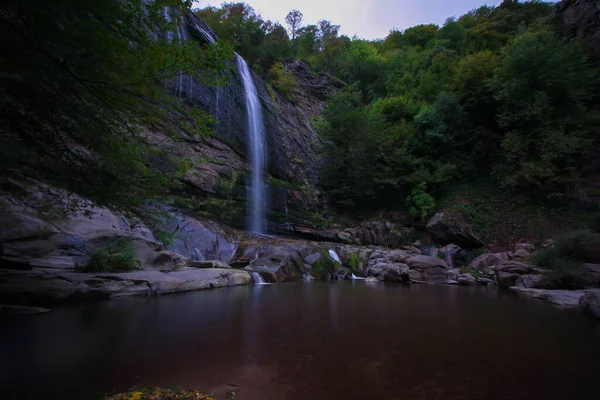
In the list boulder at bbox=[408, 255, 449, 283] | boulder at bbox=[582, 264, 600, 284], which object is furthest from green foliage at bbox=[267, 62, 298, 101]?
boulder at bbox=[582, 264, 600, 284]

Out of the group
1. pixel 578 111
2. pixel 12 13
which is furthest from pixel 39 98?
pixel 578 111

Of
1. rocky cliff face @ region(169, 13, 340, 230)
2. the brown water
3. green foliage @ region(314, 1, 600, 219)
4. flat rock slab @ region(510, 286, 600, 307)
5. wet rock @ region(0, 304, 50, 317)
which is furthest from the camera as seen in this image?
green foliage @ region(314, 1, 600, 219)

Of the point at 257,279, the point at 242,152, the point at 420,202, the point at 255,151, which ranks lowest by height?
the point at 257,279

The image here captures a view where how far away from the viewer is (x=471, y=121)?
2019cm

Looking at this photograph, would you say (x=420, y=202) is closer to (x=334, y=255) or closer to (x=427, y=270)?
(x=427, y=270)

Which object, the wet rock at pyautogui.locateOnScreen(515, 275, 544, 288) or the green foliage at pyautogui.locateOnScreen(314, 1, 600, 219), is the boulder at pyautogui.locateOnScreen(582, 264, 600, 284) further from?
the green foliage at pyautogui.locateOnScreen(314, 1, 600, 219)

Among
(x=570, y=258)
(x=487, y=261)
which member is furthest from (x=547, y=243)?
(x=570, y=258)

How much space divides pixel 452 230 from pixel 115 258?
50.8 ft

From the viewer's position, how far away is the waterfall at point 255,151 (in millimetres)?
15453

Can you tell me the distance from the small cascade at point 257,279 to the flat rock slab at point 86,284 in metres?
1.93

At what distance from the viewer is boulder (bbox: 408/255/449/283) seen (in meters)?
11.9

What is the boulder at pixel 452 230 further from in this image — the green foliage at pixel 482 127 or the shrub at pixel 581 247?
the shrub at pixel 581 247

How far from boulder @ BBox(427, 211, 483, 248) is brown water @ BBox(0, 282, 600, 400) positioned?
1060 centimetres

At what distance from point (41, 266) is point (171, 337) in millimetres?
4436
